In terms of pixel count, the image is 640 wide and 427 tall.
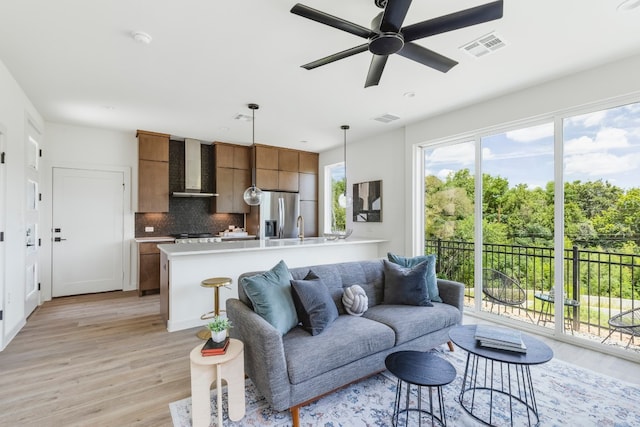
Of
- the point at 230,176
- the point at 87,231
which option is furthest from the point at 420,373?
the point at 87,231

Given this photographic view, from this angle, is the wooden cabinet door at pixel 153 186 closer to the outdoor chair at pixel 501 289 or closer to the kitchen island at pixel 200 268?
the kitchen island at pixel 200 268

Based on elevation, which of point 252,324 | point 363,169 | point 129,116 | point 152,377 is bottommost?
point 152,377

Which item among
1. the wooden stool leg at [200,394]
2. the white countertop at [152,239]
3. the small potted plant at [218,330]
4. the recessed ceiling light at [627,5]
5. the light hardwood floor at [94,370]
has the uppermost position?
the recessed ceiling light at [627,5]

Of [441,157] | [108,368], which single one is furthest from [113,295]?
A: [441,157]

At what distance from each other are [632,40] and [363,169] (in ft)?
12.6

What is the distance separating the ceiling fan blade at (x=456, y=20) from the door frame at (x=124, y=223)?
5418mm

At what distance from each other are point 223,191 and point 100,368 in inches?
154

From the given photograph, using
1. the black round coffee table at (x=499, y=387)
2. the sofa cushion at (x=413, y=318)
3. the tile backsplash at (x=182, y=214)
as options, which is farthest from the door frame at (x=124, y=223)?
the black round coffee table at (x=499, y=387)

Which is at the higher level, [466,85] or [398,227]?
[466,85]

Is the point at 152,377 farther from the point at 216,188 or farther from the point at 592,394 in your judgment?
the point at 216,188

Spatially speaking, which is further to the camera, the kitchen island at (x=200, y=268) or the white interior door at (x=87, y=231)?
the white interior door at (x=87, y=231)

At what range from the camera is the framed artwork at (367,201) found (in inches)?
218

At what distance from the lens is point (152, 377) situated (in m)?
2.57

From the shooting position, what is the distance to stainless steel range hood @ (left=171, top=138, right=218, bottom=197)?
19.0ft
